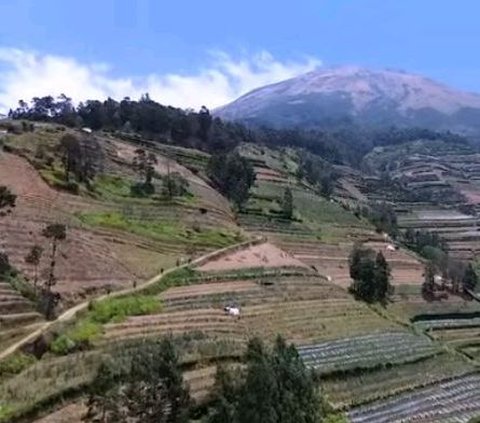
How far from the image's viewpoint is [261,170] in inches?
4894

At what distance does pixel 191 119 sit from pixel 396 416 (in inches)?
3781

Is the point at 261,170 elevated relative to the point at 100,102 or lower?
lower

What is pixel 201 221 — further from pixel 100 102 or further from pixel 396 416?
pixel 100 102

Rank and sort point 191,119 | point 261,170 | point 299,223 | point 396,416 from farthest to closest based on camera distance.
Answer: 1. point 191,119
2. point 261,170
3. point 299,223
4. point 396,416

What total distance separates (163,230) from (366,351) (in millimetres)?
24675

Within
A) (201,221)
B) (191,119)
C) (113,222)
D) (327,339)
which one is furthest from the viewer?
(191,119)

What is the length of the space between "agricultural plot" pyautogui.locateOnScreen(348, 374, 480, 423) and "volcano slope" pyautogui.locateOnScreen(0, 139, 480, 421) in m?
0.14

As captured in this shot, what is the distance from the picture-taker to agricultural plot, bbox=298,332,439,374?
46.4m

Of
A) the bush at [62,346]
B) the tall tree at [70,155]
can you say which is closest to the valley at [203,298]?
the bush at [62,346]

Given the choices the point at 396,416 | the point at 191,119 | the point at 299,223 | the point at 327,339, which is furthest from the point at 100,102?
the point at 396,416

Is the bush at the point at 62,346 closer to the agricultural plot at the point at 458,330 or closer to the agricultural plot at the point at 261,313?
the agricultural plot at the point at 261,313

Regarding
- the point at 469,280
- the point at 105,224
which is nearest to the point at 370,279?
the point at 469,280

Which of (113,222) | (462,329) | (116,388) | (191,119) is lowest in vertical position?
(462,329)

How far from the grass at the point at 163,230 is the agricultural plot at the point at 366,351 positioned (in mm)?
19447
